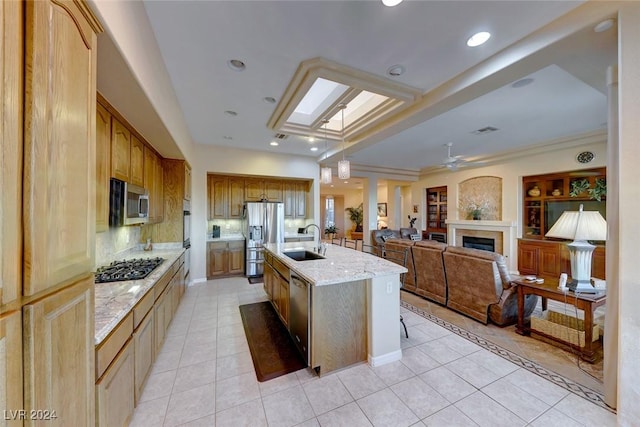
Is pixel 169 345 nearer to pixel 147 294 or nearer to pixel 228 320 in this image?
pixel 228 320

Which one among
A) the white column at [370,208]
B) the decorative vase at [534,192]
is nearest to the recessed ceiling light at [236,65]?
the white column at [370,208]

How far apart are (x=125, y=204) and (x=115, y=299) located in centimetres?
109

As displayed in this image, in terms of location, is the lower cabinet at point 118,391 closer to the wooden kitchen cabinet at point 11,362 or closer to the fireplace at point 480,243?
the wooden kitchen cabinet at point 11,362

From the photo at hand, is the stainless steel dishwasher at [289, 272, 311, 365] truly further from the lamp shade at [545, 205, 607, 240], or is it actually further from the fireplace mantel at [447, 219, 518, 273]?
the fireplace mantel at [447, 219, 518, 273]

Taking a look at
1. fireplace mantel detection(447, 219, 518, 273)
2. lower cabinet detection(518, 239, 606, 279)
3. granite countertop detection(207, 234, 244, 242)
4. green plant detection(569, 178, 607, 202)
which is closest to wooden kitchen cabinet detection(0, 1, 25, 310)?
granite countertop detection(207, 234, 244, 242)

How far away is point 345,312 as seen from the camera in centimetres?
216

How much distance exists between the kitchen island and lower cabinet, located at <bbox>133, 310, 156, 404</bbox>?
1.26 m

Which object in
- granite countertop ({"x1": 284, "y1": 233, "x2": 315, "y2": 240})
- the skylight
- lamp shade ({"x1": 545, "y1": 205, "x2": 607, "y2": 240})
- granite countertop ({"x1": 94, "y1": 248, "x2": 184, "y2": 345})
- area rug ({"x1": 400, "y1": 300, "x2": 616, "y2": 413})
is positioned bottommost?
area rug ({"x1": 400, "y1": 300, "x2": 616, "y2": 413})

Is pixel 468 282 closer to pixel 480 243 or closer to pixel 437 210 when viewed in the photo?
pixel 480 243

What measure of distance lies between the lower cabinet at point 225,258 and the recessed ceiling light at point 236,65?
3756mm

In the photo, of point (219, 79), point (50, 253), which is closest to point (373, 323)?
point (50, 253)

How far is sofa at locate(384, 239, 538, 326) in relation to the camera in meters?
2.88

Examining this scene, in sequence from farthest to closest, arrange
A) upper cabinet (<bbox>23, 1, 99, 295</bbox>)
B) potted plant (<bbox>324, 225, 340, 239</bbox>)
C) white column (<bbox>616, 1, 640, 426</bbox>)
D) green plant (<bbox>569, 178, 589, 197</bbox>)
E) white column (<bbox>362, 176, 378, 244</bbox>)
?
1. potted plant (<bbox>324, 225, 340, 239</bbox>)
2. white column (<bbox>362, 176, 378, 244</bbox>)
3. green plant (<bbox>569, 178, 589, 197</bbox>)
4. white column (<bbox>616, 1, 640, 426</bbox>)
5. upper cabinet (<bbox>23, 1, 99, 295</bbox>)

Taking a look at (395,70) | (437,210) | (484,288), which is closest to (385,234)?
(437,210)
